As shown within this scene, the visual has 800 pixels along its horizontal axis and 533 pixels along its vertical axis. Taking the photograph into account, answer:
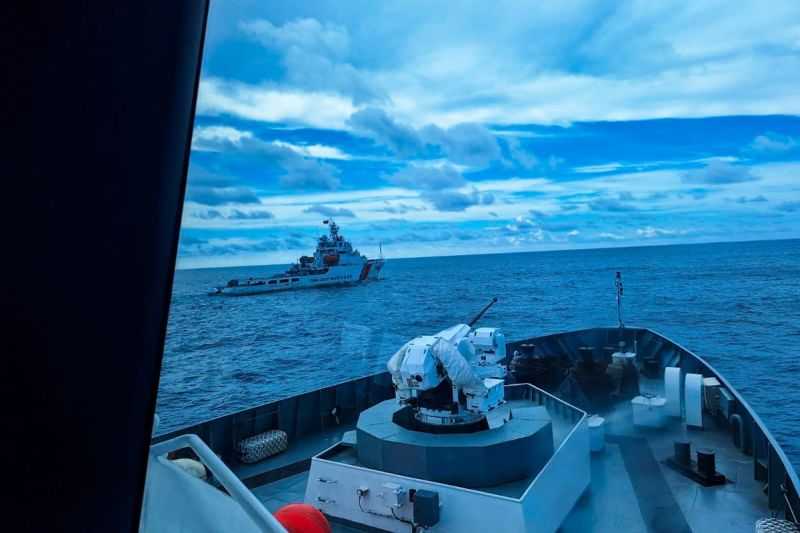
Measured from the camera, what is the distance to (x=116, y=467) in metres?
0.73

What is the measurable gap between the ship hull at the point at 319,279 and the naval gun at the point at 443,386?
55.7ft

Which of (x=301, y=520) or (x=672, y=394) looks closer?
(x=301, y=520)

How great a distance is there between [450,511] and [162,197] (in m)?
4.64

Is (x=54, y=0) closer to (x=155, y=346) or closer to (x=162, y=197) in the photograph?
(x=162, y=197)

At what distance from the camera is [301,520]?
99.0 inches

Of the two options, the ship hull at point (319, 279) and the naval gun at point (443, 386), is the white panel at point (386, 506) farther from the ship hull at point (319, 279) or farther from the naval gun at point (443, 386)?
the ship hull at point (319, 279)

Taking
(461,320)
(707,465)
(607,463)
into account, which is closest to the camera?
(707,465)

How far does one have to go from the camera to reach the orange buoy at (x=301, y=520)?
2.47 meters

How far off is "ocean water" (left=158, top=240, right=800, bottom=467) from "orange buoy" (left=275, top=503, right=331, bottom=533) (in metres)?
2.04

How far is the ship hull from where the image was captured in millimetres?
24625

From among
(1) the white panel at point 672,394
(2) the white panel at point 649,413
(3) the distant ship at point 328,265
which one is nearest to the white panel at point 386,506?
(2) the white panel at point 649,413

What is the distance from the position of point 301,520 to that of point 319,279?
3189cm

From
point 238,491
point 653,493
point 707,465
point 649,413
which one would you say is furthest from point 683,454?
point 238,491

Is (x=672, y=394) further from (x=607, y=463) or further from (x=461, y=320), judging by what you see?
(x=461, y=320)
